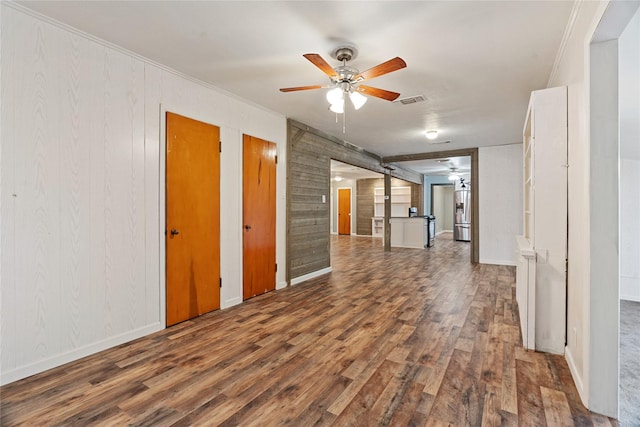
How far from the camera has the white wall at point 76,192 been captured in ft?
6.92

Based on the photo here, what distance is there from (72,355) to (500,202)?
24.0 ft

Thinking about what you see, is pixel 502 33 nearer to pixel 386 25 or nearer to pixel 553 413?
pixel 386 25

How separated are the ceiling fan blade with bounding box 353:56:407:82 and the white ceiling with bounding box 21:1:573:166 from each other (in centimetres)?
32

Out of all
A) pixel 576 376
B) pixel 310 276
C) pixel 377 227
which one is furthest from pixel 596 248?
pixel 377 227

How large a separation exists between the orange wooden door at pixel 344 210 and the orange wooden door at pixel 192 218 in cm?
1010

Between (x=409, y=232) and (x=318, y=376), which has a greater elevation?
(x=409, y=232)

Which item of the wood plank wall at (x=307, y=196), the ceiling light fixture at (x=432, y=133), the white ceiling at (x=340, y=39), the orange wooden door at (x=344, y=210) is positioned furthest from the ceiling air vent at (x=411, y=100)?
the orange wooden door at (x=344, y=210)

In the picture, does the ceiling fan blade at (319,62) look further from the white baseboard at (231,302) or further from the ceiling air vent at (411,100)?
the white baseboard at (231,302)

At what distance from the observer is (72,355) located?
7.82 ft

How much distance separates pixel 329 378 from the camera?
84.1 inches

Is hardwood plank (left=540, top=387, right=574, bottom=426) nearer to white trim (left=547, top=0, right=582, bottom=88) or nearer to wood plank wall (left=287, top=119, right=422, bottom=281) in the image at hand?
white trim (left=547, top=0, right=582, bottom=88)

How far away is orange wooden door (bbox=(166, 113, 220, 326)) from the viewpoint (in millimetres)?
3102

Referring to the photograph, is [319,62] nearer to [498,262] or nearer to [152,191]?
[152,191]

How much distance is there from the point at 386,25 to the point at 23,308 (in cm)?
Answer: 338
